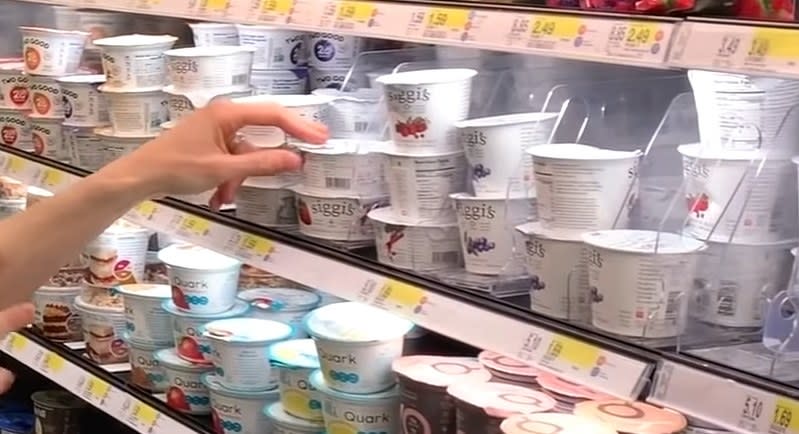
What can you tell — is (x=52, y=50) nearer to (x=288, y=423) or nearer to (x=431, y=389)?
(x=288, y=423)

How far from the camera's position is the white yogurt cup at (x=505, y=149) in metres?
1.58

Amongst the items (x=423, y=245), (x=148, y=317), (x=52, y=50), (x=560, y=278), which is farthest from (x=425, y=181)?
(x=52, y=50)

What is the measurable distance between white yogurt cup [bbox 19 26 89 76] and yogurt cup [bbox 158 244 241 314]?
25.6 inches

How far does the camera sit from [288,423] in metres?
1.95

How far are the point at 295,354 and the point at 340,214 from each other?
0.28 metres

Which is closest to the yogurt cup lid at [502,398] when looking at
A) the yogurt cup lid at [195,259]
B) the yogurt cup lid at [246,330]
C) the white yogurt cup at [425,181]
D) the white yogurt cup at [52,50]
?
the white yogurt cup at [425,181]

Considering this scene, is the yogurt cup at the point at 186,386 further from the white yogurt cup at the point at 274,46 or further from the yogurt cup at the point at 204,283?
the white yogurt cup at the point at 274,46

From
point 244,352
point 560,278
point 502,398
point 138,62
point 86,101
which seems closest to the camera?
point 560,278

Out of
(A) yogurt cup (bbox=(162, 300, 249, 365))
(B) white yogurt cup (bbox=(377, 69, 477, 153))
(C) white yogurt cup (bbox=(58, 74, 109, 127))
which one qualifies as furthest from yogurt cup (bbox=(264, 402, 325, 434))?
(C) white yogurt cup (bbox=(58, 74, 109, 127))

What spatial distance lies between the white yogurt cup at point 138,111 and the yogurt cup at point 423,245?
30.4 inches

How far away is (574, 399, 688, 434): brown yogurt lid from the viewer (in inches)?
55.3

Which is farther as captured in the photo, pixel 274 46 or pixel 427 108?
pixel 274 46

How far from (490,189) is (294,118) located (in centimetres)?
28

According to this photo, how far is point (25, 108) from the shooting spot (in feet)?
9.20
